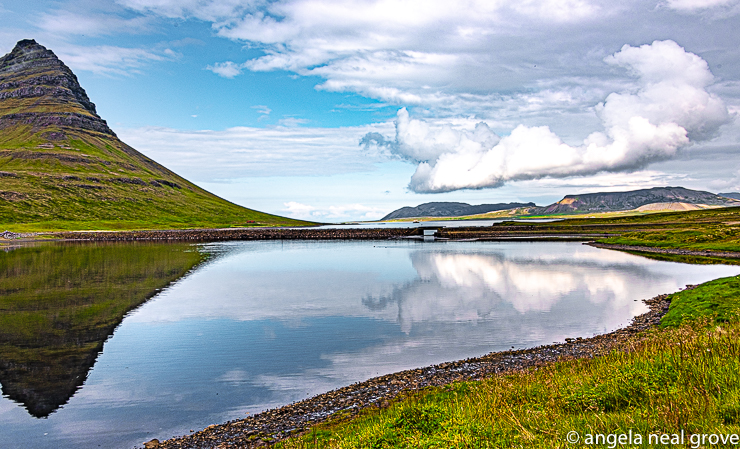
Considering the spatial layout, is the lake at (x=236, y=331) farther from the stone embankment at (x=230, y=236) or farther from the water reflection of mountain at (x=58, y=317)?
the stone embankment at (x=230, y=236)

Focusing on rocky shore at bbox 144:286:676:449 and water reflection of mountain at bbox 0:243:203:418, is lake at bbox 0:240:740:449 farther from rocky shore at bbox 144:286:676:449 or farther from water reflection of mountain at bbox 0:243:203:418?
rocky shore at bbox 144:286:676:449

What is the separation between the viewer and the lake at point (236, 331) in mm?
16156

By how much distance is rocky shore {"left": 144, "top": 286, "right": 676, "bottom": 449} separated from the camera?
43.1ft

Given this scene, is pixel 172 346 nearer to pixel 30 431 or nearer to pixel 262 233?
pixel 30 431

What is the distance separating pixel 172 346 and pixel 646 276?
4761 cm

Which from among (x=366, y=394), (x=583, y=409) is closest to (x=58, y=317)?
(x=366, y=394)

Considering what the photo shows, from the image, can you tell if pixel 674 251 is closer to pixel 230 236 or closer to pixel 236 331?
pixel 236 331

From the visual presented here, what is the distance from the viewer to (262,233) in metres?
172

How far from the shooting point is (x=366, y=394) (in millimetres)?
16109

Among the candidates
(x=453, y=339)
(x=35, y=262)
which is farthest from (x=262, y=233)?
(x=453, y=339)

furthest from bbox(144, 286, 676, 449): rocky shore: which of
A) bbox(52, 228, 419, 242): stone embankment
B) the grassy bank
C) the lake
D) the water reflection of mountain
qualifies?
bbox(52, 228, 419, 242): stone embankment

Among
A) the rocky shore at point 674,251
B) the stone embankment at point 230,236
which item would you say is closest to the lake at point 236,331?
the rocky shore at point 674,251

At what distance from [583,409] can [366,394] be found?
8289 millimetres

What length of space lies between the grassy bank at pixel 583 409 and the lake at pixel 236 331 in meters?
6.80
